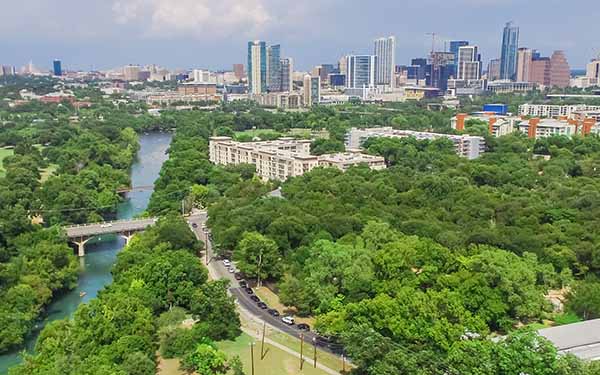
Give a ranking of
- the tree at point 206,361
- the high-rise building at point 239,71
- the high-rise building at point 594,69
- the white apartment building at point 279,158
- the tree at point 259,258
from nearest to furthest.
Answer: the tree at point 206,361
the tree at point 259,258
the white apartment building at point 279,158
the high-rise building at point 594,69
the high-rise building at point 239,71

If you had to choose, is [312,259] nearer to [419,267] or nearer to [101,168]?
[419,267]

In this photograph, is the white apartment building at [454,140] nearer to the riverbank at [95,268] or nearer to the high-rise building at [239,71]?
the riverbank at [95,268]

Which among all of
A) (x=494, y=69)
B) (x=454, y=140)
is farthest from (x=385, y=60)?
(x=454, y=140)

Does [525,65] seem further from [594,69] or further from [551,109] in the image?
[551,109]

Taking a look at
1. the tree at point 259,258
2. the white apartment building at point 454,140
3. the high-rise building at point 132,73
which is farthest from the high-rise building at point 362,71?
the tree at point 259,258

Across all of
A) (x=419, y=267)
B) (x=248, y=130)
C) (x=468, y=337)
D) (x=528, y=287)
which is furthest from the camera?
(x=248, y=130)

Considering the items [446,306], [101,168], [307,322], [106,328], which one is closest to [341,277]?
[307,322]

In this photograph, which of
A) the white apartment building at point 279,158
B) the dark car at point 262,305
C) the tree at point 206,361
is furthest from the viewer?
the white apartment building at point 279,158
